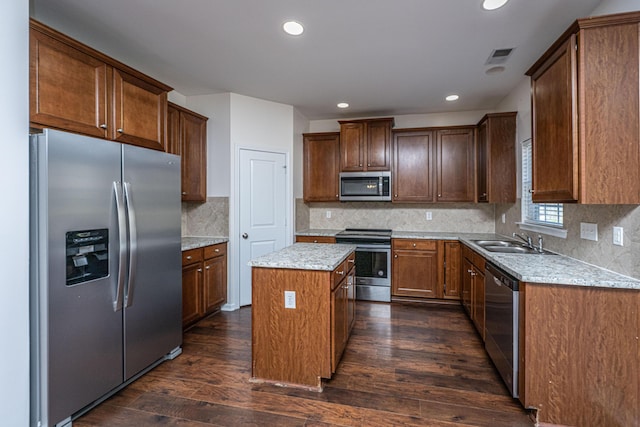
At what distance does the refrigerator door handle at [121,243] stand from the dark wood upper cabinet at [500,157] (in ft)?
12.1

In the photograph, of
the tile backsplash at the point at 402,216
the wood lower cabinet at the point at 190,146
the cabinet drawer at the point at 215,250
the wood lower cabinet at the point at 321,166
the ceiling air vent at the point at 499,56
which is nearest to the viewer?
the ceiling air vent at the point at 499,56

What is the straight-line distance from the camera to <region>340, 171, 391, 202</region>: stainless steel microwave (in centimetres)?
439

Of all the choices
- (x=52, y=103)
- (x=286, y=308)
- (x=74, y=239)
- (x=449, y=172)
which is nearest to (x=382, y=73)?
(x=449, y=172)

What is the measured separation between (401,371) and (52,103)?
9.93 feet

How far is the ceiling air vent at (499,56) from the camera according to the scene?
8.86ft

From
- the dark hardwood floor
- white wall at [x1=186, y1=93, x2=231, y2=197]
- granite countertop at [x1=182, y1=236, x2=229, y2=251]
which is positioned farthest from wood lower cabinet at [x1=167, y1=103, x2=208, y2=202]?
the dark hardwood floor

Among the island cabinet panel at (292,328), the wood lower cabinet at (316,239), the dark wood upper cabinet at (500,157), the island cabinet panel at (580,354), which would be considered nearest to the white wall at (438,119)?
the dark wood upper cabinet at (500,157)

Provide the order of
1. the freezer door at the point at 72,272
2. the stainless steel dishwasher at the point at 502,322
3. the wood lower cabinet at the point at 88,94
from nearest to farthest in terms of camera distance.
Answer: the freezer door at the point at 72,272 < the wood lower cabinet at the point at 88,94 < the stainless steel dishwasher at the point at 502,322

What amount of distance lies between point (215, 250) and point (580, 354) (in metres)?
3.29

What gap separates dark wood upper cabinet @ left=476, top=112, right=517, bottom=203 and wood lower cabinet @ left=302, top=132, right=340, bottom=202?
198 cm

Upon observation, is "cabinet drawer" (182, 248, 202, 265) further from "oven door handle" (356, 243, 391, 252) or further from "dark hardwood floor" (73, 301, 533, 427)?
"oven door handle" (356, 243, 391, 252)

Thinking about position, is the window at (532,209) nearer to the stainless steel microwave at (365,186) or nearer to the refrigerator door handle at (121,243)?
the stainless steel microwave at (365,186)

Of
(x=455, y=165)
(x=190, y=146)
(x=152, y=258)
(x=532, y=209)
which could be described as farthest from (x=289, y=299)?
(x=455, y=165)

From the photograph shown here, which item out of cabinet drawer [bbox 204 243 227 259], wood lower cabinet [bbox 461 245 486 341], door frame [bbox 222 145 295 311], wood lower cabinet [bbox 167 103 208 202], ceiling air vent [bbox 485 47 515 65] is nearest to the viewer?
ceiling air vent [bbox 485 47 515 65]
